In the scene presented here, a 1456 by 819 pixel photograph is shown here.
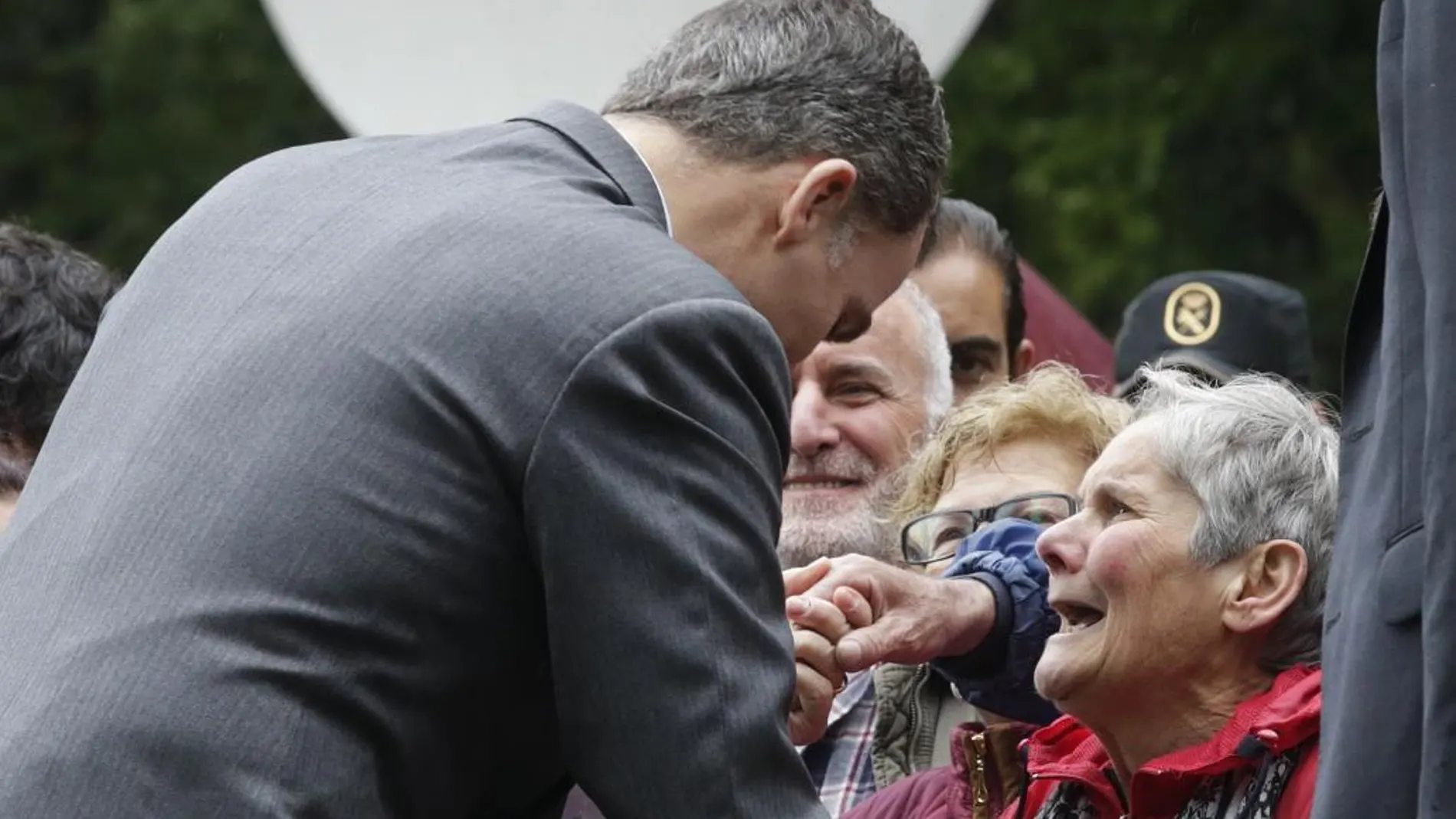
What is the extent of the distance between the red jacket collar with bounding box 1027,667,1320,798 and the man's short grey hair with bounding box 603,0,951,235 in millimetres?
740

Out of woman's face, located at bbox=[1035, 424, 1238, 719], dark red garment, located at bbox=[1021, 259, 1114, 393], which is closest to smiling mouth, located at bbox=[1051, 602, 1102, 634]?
woman's face, located at bbox=[1035, 424, 1238, 719]

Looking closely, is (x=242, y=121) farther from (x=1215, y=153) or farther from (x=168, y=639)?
(x=168, y=639)

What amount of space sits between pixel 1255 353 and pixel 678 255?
2.88 meters

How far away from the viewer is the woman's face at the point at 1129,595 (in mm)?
3275

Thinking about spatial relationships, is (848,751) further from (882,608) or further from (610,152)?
(610,152)

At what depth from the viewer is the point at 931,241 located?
4895mm

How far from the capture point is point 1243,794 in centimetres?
305

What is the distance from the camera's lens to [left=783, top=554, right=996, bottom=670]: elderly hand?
Result: 3062 millimetres

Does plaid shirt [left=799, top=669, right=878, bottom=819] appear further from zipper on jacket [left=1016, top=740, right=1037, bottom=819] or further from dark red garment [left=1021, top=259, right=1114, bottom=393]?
dark red garment [left=1021, top=259, right=1114, bottom=393]

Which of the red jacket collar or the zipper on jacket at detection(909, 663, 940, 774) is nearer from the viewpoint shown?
the red jacket collar

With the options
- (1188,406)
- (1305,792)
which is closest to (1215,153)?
(1188,406)

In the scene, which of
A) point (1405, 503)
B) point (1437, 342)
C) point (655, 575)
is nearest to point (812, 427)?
point (655, 575)

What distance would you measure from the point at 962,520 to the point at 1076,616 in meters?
0.65

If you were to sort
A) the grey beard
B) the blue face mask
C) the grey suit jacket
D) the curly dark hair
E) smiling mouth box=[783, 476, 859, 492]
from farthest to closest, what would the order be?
smiling mouth box=[783, 476, 859, 492]
the grey beard
the curly dark hair
the blue face mask
the grey suit jacket
